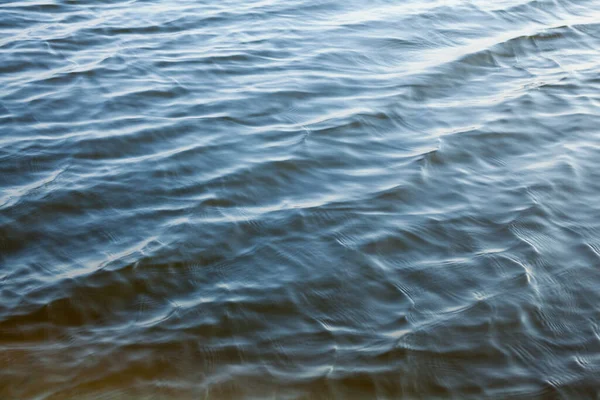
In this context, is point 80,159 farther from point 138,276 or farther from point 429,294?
point 429,294

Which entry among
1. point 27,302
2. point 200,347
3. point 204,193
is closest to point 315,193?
point 204,193

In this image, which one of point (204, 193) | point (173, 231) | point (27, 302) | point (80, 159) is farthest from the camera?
point (80, 159)

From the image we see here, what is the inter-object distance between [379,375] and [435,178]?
5.93ft

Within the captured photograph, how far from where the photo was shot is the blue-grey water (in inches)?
126

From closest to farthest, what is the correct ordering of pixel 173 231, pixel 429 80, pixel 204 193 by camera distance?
1. pixel 173 231
2. pixel 204 193
3. pixel 429 80

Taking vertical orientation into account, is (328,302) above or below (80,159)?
below

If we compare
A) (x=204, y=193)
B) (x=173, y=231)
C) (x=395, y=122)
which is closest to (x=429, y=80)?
(x=395, y=122)

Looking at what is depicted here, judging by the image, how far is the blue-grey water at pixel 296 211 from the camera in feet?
10.5

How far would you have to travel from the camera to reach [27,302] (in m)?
3.48

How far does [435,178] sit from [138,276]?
2037mm

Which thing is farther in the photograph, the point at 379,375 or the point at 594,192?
the point at 594,192

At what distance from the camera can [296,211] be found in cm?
422

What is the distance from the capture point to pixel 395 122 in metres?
5.26

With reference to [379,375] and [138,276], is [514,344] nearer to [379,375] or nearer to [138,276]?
[379,375]
